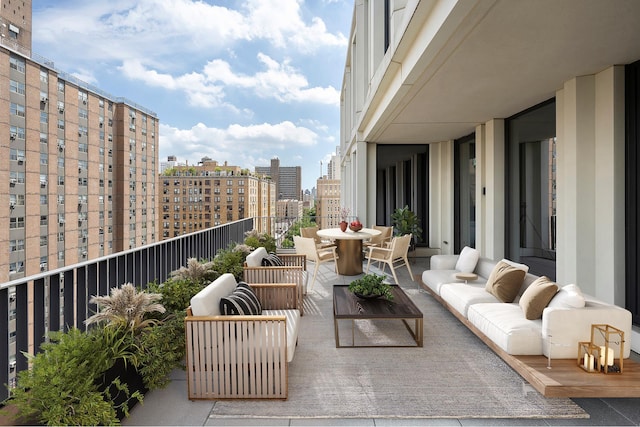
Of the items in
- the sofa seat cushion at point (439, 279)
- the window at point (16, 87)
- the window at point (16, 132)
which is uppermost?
the window at point (16, 87)

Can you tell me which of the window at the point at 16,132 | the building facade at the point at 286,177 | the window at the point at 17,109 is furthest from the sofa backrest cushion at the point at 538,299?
the building facade at the point at 286,177

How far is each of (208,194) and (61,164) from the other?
26.6 metres

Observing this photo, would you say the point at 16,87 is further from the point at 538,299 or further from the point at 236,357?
the point at 538,299

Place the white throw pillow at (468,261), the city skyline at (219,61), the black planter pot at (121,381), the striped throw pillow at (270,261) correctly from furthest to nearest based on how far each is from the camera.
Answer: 1. the city skyline at (219,61)
2. the white throw pillow at (468,261)
3. the striped throw pillow at (270,261)
4. the black planter pot at (121,381)

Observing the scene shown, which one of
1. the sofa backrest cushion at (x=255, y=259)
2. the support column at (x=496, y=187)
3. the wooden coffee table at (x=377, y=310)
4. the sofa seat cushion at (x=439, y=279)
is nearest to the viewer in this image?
the wooden coffee table at (x=377, y=310)

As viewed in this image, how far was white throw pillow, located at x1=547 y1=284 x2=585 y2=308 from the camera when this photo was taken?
2.69 m

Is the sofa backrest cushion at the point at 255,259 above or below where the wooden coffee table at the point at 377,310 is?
above

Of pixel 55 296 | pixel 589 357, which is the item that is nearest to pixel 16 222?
pixel 55 296

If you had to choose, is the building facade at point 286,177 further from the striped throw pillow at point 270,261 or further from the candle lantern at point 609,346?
the candle lantern at point 609,346

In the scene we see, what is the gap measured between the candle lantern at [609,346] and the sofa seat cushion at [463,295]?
109 centimetres

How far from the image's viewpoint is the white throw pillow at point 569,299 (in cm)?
269

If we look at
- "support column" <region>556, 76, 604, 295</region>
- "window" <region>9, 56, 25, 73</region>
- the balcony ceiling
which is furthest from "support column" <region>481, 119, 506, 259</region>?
"window" <region>9, 56, 25, 73</region>

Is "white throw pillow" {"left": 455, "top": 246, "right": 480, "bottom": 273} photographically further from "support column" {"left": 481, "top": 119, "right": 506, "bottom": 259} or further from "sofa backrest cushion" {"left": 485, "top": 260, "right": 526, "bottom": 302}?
"support column" {"left": 481, "top": 119, "right": 506, "bottom": 259}

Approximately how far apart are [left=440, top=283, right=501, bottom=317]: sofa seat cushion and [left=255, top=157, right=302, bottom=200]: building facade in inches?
4380
